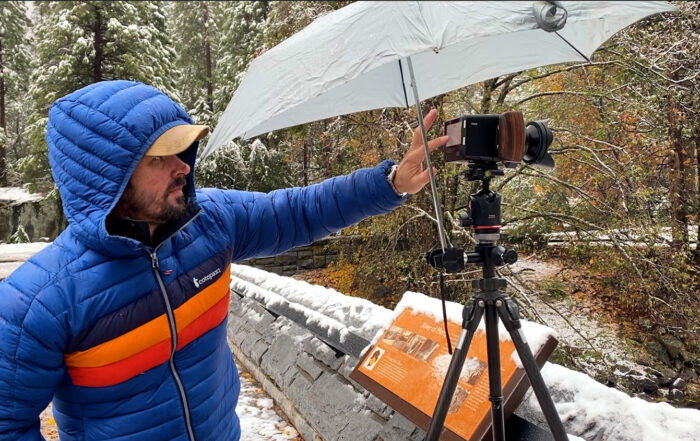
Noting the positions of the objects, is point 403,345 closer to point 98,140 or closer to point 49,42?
point 98,140

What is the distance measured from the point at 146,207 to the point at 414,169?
3.31 feet

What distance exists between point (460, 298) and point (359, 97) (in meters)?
6.28

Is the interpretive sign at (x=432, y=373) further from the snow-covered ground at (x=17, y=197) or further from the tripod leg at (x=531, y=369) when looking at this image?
the snow-covered ground at (x=17, y=197)

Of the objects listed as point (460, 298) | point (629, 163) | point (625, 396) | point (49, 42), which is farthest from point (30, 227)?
point (625, 396)

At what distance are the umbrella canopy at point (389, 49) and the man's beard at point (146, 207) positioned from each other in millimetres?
212

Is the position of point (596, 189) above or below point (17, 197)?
above

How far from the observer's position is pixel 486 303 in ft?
5.51

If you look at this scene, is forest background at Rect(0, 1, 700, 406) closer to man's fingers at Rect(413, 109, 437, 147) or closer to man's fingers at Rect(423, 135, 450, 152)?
man's fingers at Rect(413, 109, 437, 147)

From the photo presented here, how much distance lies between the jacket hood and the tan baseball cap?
0.02 m

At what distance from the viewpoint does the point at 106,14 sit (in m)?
14.9

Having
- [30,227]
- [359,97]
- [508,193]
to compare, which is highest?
[359,97]

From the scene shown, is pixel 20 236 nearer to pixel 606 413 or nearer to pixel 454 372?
pixel 454 372

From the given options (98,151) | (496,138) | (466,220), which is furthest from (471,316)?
(98,151)

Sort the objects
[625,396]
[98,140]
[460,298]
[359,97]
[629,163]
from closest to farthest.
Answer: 1. [98,140]
2. [625,396]
3. [359,97]
4. [629,163]
5. [460,298]
